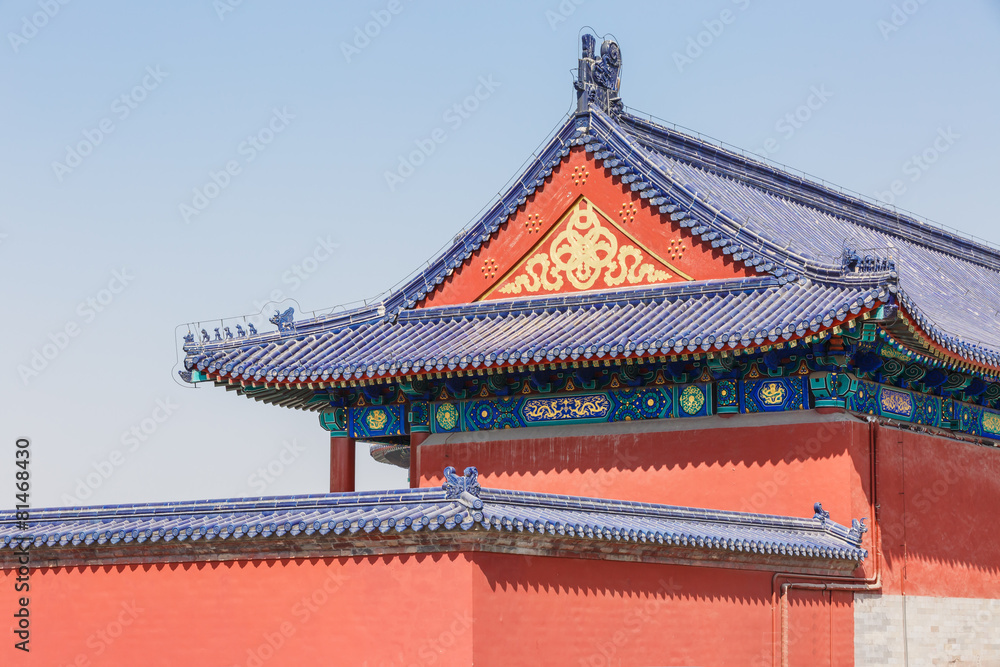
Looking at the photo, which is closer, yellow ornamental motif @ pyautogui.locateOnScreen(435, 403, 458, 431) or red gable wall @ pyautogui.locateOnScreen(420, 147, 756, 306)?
red gable wall @ pyautogui.locateOnScreen(420, 147, 756, 306)

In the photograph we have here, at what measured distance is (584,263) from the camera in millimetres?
21000

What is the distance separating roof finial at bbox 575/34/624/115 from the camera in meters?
22.3

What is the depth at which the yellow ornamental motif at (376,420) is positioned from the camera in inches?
838

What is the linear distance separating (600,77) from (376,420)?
6.27 metres

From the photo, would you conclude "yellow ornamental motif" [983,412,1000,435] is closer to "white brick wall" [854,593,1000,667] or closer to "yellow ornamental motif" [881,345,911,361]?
"white brick wall" [854,593,1000,667]

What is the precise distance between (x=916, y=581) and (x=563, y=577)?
21.9 feet

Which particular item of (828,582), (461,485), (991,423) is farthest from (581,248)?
(461,485)

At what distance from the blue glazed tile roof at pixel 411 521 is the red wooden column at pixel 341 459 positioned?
5.83m

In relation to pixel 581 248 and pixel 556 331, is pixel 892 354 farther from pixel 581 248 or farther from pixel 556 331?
pixel 581 248

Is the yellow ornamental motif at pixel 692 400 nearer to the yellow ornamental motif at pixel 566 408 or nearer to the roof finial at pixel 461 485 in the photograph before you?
the yellow ornamental motif at pixel 566 408

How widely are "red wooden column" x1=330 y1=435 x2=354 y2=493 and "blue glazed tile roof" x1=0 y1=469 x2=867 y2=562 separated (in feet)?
19.1

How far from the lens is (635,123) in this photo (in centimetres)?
2284

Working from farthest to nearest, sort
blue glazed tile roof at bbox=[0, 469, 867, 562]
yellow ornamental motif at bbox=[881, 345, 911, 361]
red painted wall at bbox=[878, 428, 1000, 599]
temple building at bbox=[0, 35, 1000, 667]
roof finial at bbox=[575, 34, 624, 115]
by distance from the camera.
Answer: roof finial at bbox=[575, 34, 624, 115] → red painted wall at bbox=[878, 428, 1000, 599] → yellow ornamental motif at bbox=[881, 345, 911, 361] → temple building at bbox=[0, 35, 1000, 667] → blue glazed tile roof at bbox=[0, 469, 867, 562]

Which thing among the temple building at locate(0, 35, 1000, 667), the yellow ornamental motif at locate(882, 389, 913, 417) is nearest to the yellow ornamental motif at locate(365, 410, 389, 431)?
the temple building at locate(0, 35, 1000, 667)
